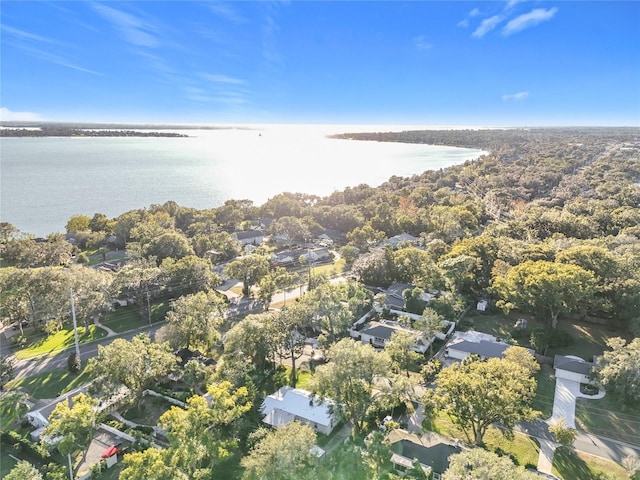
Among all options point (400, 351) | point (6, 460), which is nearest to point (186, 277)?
point (6, 460)

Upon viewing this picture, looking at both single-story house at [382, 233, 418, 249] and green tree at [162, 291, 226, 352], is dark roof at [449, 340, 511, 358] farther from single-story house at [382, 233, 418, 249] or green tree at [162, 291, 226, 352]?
single-story house at [382, 233, 418, 249]

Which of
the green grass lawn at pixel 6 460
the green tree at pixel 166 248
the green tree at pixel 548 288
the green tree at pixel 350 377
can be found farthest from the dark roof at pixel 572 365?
the green tree at pixel 166 248

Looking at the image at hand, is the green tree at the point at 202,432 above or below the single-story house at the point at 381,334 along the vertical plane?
above

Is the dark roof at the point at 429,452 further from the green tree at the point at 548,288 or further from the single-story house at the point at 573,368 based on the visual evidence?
the green tree at the point at 548,288

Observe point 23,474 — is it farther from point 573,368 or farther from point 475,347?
point 573,368

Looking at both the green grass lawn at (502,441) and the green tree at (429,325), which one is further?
the green tree at (429,325)

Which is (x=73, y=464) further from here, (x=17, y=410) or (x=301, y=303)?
(x=301, y=303)
